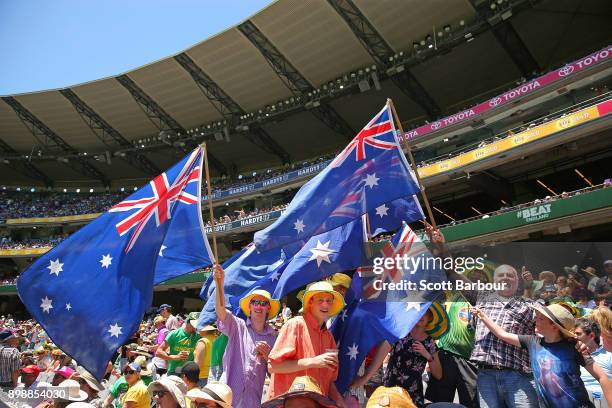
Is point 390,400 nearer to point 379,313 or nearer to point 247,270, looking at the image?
point 379,313

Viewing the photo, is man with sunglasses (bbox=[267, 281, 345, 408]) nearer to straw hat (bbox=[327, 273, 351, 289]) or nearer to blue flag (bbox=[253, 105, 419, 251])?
straw hat (bbox=[327, 273, 351, 289])

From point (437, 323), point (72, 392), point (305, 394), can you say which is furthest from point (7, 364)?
point (305, 394)

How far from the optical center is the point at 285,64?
2972 cm

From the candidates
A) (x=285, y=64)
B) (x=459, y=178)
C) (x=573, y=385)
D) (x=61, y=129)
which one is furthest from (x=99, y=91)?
(x=573, y=385)

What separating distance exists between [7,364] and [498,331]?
7.08m

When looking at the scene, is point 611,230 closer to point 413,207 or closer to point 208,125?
point 413,207

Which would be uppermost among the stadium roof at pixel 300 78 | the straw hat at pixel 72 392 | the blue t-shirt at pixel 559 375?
the stadium roof at pixel 300 78

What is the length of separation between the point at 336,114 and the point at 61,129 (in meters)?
21.3

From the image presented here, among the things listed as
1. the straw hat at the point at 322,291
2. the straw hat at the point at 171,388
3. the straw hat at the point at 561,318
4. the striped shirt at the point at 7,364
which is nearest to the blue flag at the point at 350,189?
the straw hat at the point at 322,291

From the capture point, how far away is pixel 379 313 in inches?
156

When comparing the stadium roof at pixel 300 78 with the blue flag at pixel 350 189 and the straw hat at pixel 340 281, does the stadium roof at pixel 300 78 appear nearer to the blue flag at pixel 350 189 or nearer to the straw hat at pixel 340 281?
the blue flag at pixel 350 189

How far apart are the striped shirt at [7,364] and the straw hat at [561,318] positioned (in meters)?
7.38

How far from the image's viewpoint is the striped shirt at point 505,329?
3688 millimetres

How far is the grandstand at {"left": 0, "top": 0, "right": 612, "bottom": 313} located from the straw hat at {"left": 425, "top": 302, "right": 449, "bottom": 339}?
14.3 m
